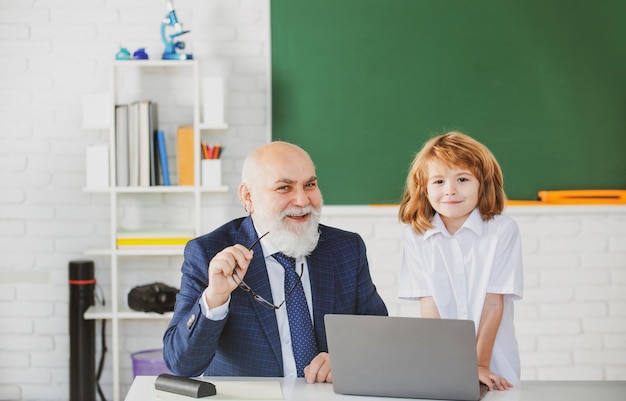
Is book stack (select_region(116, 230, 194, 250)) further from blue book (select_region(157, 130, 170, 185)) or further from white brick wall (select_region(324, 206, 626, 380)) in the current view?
white brick wall (select_region(324, 206, 626, 380))

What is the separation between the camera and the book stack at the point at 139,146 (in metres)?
3.89

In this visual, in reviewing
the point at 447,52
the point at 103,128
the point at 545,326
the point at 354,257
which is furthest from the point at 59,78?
the point at 545,326

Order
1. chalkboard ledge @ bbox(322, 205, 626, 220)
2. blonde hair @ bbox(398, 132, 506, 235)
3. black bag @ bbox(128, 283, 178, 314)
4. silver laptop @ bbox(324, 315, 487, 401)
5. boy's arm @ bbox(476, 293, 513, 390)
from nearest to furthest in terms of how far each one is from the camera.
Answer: silver laptop @ bbox(324, 315, 487, 401) → boy's arm @ bbox(476, 293, 513, 390) → blonde hair @ bbox(398, 132, 506, 235) → black bag @ bbox(128, 283, 178, 314) → chalkboard ledge @ bbox(322, 205, 626, 220)

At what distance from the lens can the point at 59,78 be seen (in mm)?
4102

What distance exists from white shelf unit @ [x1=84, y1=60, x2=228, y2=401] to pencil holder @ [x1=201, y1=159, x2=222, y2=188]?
28 mm

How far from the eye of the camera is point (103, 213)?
4.15 m

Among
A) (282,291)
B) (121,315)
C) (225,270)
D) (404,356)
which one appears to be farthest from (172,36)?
(404,356)

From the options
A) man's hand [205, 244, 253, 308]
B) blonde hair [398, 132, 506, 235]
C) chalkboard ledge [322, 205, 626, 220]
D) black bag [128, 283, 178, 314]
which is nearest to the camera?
man's hand [205, 244, 253, 308]

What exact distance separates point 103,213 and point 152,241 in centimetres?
38

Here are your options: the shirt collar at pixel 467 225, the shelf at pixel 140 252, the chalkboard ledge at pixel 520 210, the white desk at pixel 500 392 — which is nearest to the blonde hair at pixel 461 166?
the shirt collar at pixel 467 225

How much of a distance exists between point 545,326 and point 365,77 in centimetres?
148

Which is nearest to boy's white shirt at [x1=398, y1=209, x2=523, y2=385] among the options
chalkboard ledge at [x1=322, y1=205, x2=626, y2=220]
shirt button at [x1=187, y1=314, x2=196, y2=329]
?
shirt button at [x1=187, y1=314, x2=196, y2=329]

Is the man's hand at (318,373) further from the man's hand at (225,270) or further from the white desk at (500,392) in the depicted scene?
the man's hand at (225,270)

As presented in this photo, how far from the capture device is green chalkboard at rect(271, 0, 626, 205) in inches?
161
